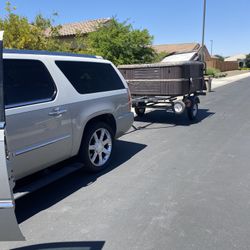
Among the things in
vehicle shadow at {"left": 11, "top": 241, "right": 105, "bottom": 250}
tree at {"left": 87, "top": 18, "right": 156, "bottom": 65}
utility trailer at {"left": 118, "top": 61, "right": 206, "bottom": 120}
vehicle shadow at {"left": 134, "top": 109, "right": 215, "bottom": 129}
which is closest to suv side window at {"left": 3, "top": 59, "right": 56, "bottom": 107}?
vehicle shadow at {"left": 11, "top": 241, "right": 105, "bottom": 250}

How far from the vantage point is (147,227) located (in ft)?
11.2

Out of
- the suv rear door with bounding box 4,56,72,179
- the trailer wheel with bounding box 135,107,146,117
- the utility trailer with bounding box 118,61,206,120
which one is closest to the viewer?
the suv rear door with bounding box 4,56,72,179

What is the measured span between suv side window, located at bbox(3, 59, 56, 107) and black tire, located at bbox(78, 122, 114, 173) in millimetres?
1038

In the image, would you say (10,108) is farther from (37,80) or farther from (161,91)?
(161,91)

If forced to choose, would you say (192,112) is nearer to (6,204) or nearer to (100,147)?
(100,147)

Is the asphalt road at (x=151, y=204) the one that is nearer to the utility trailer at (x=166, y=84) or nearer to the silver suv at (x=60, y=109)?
the silver suv at (x=60, y=109)

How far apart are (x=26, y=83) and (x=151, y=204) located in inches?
87.2

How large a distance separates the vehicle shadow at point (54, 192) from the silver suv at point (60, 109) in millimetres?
197

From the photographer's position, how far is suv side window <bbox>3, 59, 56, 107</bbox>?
356 cm

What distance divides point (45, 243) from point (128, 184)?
68.5 inches

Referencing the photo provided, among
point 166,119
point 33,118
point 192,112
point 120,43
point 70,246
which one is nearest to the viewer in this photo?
point 70,246

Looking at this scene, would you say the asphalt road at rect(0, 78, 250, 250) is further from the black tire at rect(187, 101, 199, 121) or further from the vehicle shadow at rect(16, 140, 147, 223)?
the black tire at rect(187, 101, 199, 121)

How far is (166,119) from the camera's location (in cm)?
1021

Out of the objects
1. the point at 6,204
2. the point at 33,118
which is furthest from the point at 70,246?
the point at 33,118
